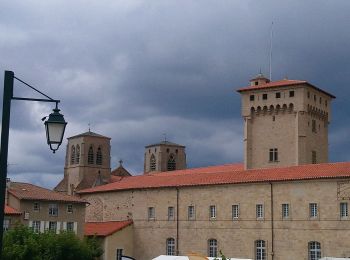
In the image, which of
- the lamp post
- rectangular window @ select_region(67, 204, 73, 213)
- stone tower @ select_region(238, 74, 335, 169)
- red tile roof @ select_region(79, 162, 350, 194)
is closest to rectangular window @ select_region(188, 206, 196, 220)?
red tile roof @ select_region(79, 162, 350, 194)

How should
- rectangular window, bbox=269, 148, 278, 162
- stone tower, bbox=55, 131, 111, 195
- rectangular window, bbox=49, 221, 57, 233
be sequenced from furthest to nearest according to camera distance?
stone tower, bbox=55, 131, 111, 195, rectangular window, bbox=269, 148, 278, 162, rectangular window, bbox=49, 221, 57, 233

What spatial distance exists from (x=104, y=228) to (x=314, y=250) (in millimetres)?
22217

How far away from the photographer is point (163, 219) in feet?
202

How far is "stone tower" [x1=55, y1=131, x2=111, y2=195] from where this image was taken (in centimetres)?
10138

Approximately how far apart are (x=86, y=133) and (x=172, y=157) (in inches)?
713

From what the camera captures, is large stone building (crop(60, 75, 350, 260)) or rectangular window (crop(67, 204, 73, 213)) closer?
large stone building (crop(60, 75, 350, 260))

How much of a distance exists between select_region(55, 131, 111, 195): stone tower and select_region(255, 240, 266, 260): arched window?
164 ft

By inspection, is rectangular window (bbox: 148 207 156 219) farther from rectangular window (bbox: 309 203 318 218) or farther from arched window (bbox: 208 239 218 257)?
rectangular window (bbox: 309 203 318 218)

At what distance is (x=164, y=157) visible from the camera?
113 meters

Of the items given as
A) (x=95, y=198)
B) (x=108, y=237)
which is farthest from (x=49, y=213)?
(x=95, y=198)

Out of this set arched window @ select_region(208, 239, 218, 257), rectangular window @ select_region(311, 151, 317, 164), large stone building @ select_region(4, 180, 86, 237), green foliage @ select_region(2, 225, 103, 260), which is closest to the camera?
green foliage @ select_region(2, 225, 103, 260)

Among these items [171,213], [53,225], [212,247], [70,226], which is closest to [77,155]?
[70,226]

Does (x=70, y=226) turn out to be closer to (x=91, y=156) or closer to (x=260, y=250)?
(x=260, y=250)

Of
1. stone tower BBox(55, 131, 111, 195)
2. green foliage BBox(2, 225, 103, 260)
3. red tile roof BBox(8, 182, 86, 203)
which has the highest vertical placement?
stone tower BBox(55, 131, 111, 195)
